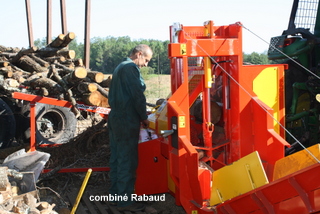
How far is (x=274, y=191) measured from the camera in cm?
310

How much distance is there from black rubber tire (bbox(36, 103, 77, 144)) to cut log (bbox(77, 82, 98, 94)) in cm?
108

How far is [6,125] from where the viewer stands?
23.9 ft

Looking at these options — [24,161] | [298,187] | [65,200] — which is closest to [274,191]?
[298,187]

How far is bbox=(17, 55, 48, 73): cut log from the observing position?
892cm

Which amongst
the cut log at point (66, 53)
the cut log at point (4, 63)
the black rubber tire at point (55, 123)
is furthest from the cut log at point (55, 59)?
the black rubber tire at point (55, 123)

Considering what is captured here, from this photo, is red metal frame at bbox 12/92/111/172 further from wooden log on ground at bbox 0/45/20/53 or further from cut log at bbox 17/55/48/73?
wooden log on ground at bbox 0/45/20/53

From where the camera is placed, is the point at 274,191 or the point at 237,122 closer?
the point at 274,191

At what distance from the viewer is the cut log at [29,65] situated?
8916 millimetres

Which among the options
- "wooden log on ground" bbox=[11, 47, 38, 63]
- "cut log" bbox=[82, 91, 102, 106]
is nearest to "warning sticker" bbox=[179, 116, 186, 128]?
"cut log" bbox=[82, 91, 102, 106]

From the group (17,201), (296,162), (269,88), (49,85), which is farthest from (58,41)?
(296,162)

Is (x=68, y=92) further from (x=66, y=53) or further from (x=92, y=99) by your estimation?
(x=66, y=53)

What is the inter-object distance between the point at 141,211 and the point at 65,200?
1.12 meters

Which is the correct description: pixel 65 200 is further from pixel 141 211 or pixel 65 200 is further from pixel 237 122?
pixel 237 122

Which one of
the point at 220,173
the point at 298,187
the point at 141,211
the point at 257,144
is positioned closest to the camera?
the point at 298,187
